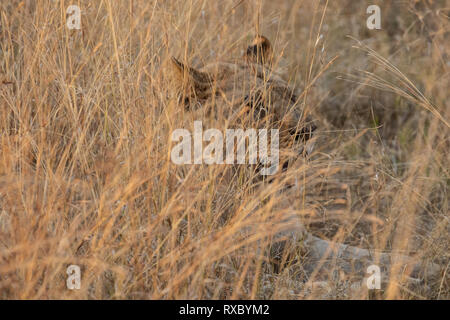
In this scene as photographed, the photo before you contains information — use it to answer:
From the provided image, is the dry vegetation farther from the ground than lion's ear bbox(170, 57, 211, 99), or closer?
closer

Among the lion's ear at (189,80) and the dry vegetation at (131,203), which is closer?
the dry vegetation at (131,203)

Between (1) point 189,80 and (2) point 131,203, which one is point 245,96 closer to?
(1) point 189,80

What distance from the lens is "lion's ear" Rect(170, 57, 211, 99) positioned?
122 inches

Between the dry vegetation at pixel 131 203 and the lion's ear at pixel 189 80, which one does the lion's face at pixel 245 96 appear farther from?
the dry vegetation at pixel 131 203

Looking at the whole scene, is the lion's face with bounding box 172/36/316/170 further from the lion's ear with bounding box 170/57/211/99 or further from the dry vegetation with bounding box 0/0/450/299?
the dry vegetation with bounding box 0/0/450/299

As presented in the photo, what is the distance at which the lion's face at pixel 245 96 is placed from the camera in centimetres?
312

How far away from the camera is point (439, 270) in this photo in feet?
10.1

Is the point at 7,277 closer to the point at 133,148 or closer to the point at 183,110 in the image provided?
the point at 133,148

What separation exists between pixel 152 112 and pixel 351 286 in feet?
4.24

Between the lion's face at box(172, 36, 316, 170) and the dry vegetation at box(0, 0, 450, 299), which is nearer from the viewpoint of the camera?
the dry vegetation at box(0, 0, 450, 299)

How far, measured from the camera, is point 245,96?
321cm

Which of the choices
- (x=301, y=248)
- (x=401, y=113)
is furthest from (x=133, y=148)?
Answer: (x=401, y=113)

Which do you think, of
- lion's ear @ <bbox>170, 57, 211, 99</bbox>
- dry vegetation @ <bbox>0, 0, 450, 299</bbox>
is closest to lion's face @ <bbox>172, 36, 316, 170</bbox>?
lion's ear @ <bbox>170, 57, 211, 99</bbox>

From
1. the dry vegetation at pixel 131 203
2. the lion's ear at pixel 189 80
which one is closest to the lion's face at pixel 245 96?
the lion's ear at pixel 189 80
